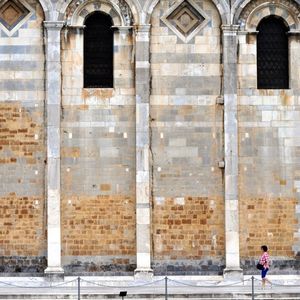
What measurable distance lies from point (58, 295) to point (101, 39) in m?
7.91

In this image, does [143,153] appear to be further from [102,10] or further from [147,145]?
[102,10]

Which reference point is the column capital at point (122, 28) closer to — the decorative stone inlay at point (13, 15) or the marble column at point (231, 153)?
the decorative stone inlay at point (13, 15)

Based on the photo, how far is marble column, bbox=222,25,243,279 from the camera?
1107 inches

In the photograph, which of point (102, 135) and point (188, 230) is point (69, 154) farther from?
point (188, 230)

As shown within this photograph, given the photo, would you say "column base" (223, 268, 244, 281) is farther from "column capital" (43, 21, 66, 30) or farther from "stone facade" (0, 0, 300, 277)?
"column capital" (43, 21, 66, 30)

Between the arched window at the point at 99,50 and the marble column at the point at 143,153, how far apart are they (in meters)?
0.92

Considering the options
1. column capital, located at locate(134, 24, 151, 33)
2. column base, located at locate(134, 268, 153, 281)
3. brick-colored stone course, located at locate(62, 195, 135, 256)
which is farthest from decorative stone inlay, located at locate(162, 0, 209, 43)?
column base, located at locate(134, 268, 153, 281)

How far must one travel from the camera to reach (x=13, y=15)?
93.7 ft

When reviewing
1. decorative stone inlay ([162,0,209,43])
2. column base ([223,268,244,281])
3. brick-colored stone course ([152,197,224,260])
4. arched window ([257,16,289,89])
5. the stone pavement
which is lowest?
the stone pavement

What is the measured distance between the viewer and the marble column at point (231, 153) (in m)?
28.1

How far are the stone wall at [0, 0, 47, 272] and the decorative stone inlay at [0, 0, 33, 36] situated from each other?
43 mm

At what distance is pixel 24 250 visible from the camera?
92.2 ft

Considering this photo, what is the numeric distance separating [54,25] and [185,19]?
3.99m

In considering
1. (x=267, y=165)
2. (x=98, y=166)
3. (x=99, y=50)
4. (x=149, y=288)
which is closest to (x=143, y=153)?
(x=98, y=166)
